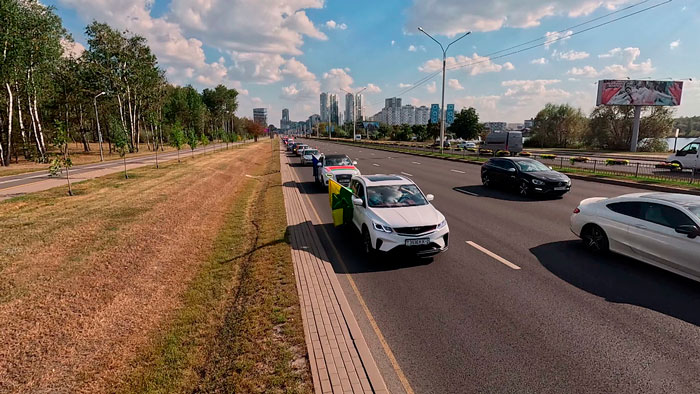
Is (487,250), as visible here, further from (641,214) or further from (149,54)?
(149,54)

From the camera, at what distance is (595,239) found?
8.12 metres

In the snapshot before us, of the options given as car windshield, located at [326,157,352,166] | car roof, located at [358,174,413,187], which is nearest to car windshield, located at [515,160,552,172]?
car windshield, located at [326,157,352,166]

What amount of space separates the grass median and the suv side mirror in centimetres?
681

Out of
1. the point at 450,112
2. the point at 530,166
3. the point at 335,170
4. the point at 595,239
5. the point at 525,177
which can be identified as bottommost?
the point at 595,239

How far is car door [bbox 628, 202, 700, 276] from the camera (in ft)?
20.2

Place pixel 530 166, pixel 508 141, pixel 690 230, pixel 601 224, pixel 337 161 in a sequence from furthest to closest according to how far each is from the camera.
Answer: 1. pixel 508 141
2. pixel 337 161
3. pixel 530 166
4. pixel 601 224
5. pixel 690 230

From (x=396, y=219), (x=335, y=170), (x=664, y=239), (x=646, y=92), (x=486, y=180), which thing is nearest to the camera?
(x=664, y=239)

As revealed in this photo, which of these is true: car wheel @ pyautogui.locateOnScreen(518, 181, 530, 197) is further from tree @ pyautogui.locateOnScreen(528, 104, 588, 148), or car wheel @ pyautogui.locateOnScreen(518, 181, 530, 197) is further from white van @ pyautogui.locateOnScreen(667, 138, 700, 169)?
tree @ pyautogui.locateOnScreen(528, 104, 588, 148)

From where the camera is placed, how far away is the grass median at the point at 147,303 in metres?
4.52

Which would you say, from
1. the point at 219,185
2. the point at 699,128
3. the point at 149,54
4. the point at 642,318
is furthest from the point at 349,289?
the point at 699,128

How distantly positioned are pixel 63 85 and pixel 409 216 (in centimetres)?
5348

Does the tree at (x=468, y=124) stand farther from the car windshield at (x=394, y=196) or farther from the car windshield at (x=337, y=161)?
the car windshield at (x=394, y=196)

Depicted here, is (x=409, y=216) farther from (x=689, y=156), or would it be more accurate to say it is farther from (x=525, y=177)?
(x=689, y=156)

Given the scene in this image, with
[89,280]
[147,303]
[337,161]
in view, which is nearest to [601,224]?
[147,303]
